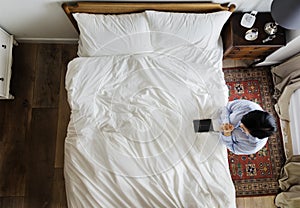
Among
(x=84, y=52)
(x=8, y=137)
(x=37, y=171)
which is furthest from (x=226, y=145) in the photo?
(x=8, y=137)

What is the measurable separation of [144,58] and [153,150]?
546 millimetres

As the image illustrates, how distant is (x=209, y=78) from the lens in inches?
63.0

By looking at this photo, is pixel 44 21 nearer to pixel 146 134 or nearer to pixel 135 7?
pixel 135 7

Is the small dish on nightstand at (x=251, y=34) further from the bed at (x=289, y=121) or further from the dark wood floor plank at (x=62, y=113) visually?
the dark wood floor plank at (x=62, y=113)

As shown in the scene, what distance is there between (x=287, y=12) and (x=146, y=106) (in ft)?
2.75

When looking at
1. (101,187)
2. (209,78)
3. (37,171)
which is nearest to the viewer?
(101,187)

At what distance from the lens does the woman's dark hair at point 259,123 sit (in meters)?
1.30

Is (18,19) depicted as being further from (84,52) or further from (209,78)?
(209,78)

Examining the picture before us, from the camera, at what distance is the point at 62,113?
75.5 inches

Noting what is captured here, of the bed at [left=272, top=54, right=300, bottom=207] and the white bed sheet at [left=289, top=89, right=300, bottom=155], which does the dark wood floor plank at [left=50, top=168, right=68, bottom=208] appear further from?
the white bed sheet at [left=289, top=89, right=300, bottom=155]

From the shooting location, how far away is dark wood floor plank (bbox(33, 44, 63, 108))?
193 cm

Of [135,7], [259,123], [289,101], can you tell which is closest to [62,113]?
[135,7]

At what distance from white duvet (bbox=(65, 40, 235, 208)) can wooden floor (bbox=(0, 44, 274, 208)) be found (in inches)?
17.4

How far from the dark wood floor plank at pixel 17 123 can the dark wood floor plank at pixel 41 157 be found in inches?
1.8
